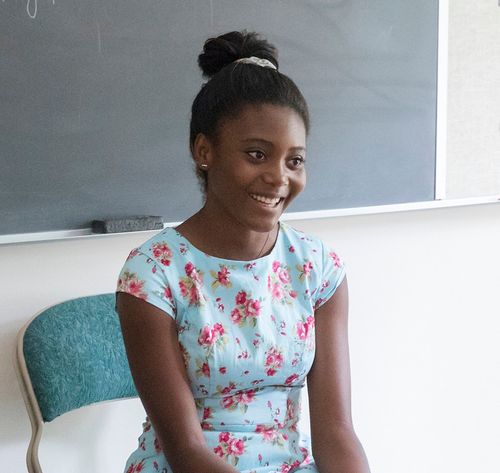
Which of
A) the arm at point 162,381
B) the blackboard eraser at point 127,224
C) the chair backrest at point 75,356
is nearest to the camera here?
the arm at point 162,381

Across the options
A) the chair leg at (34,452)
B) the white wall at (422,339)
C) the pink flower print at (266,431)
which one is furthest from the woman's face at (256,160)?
the white wall at (422,339)

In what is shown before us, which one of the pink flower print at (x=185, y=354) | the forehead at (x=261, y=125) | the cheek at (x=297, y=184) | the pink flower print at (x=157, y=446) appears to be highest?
the forehead at (x=261, y=125)

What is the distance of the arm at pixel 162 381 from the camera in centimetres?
128

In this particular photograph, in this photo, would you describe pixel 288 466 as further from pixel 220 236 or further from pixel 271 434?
pixel 220 236

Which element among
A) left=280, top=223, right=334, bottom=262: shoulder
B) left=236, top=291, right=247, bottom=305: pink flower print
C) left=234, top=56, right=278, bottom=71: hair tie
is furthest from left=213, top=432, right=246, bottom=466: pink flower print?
left=234, top=56, right=278, bottom=71: hair tie

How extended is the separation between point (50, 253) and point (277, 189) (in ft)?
2.32

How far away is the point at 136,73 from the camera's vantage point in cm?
187

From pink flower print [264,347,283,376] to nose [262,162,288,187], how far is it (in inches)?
10.6

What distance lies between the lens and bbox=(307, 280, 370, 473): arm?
1390 mm

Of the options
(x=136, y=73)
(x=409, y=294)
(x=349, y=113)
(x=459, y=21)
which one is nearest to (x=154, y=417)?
(x=136, y=73)

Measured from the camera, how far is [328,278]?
4.84ft

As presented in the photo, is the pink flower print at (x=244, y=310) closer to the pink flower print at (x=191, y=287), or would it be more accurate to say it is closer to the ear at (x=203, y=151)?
the pink flower print at (x=191, y=287)

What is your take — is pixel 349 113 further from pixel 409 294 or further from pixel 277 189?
pixel 277 189

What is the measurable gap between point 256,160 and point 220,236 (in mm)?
154
